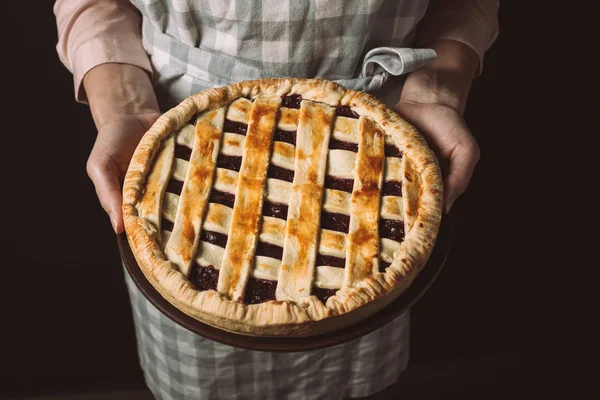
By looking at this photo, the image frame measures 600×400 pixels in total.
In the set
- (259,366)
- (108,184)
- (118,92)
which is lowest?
(259,366)

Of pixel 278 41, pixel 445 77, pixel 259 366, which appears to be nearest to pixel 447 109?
pixel 445 77

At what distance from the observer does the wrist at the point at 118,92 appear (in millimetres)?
1252

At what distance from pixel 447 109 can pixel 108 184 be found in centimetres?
68

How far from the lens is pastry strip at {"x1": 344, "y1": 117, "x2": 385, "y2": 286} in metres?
1.06

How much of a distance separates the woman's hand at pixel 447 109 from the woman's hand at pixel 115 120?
518 millimetres

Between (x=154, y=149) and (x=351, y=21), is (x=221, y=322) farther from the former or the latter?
(x=351, y=21)

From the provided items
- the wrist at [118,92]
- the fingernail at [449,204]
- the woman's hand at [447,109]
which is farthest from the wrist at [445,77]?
the wrist at [118,92]

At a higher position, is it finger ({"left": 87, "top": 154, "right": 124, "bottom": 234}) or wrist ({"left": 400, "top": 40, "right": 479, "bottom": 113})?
wrist ({"left": 400, "top": 40, "right": 479, "bottom": 113})

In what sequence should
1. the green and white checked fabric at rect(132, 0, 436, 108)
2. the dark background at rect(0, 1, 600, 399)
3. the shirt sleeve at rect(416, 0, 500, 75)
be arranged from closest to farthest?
the green and white checked fabric at rect(132, 0, 436, 108) → the shirt sleeve at rect(416, 0, 500, 75) → the dark background at rect(0, 1, 600, 399)

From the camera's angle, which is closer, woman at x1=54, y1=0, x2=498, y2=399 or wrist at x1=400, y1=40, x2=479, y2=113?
woman at x1=54, y1=0, x2=498, y2=399

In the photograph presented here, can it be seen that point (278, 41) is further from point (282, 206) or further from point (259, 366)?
point (259, 366)

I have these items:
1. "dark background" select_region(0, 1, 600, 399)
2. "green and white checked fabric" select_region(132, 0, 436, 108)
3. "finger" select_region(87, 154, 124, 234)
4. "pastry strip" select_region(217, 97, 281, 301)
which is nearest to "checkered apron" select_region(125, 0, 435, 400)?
"green and white checked fabric" select_region(132, 0, 436, 108)

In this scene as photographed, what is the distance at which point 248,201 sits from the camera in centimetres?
111

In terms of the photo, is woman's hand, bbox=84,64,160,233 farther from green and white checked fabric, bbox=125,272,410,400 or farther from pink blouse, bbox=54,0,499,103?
green and white checked fabric, bbox=125,272,410,400
